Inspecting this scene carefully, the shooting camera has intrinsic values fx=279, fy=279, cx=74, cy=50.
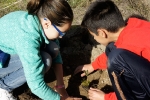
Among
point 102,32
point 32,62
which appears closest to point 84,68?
point 102,32

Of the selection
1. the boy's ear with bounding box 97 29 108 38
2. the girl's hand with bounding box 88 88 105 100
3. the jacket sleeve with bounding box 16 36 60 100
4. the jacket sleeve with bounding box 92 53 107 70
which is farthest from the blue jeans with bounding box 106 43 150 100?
the jacket sleeve with bounding box 16 36 60 100

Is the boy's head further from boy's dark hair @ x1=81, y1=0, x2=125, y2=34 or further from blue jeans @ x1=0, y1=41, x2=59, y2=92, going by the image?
blue jeans @ x1=0, y1=41, x2=59, y2=92

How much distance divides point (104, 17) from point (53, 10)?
1.67 ft

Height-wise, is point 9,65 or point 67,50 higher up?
point 9,65

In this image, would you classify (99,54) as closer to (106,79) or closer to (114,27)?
(106,79)

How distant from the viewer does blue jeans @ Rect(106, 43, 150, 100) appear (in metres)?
2.51

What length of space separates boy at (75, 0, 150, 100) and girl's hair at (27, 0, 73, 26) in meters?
0.31

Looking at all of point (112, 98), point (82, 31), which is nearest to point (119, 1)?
point (82, 31)

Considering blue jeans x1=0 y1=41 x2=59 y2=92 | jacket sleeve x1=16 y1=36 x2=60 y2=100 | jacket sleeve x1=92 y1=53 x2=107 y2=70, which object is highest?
jacket sleeve x1=16 y1=36 x2=60 y2=100

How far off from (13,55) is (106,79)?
47.6 inches

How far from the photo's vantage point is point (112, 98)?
2939 millimetres

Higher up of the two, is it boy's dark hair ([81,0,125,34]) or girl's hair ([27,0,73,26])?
girl's hair ([27,0,73,26])

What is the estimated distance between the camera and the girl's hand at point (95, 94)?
3.08 meters

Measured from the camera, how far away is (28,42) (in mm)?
2451
